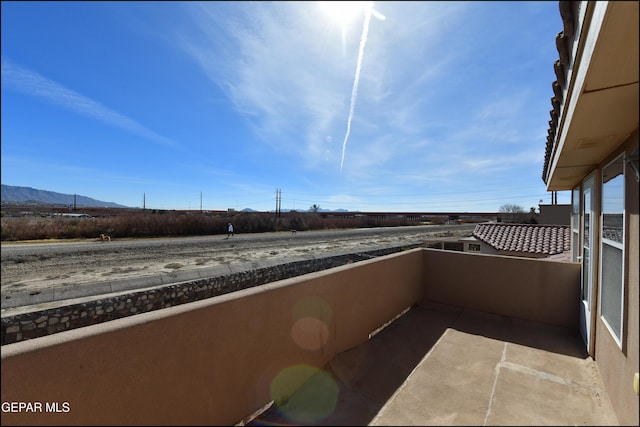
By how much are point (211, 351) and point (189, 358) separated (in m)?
0.16

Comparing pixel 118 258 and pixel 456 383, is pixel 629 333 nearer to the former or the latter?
pixel 456 383

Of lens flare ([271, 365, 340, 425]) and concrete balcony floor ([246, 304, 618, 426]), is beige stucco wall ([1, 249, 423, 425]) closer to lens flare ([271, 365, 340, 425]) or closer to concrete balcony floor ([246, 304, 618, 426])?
lens flare ([271, 365, 340, 425])

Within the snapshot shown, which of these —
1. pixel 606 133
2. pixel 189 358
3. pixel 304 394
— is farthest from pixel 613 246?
pixel 189 358

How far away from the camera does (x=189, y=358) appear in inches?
75.8

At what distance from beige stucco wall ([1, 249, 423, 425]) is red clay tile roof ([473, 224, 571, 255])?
24.9 ft

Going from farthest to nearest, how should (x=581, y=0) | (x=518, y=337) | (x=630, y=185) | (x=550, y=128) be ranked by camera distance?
(x=518, y=337) → (x=550, y=128) → (x=630, y=185) → (x=581, y=0)

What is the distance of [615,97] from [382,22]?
2492mm

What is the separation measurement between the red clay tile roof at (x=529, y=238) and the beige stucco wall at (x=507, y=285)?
4107 millimetres

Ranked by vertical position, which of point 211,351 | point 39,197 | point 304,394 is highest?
point 39,197

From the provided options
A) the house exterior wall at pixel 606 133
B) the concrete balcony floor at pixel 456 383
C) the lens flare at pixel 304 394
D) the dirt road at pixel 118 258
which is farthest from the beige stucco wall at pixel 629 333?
the dirt road at pixel 118 258

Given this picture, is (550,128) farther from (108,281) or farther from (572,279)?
(108,281)

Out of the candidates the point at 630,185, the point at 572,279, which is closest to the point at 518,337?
the point at 572,279

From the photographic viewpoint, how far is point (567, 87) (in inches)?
79.5

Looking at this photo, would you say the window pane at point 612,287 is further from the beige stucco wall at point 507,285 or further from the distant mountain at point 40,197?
the distant mountain at point 40,197
